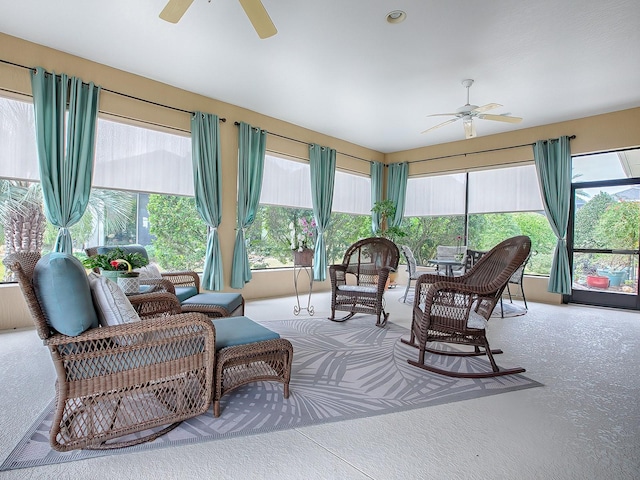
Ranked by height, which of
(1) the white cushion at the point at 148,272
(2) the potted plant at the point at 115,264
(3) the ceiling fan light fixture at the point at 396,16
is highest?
(3) the ceiling fan light fixture at the point at 396,16

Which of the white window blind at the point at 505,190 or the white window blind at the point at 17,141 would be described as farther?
the white window blind at the point at 505,190

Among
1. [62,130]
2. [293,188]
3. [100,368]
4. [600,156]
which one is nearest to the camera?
[100,368]

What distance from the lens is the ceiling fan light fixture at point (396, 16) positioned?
287 cm

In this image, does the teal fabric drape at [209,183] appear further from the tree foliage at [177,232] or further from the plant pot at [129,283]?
the plant pot at [129,283]

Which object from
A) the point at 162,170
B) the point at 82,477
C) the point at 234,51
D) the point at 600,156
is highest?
the point at 234,51

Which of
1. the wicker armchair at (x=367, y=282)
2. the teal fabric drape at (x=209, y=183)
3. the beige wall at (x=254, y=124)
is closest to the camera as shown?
the beige wall at (x=254, y=124)

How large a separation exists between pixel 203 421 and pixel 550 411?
2020 mm

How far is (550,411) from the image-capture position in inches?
80.3

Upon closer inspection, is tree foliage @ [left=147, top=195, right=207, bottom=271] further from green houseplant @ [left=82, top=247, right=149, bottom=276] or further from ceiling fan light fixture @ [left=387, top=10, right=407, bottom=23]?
ceiling fan light fixture @ [left=387, top=10, right=407, bottom=23]

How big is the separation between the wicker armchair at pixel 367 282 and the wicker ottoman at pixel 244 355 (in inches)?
74.6

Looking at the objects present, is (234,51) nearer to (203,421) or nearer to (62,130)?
(62,130)

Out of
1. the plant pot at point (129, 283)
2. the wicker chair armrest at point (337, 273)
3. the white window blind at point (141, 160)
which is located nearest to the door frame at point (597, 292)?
the wicker chair armrest at point (337, 273)

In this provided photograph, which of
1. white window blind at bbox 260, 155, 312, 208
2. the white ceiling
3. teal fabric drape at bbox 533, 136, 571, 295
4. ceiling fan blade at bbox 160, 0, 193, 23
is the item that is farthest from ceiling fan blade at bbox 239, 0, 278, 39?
teal fabric drape at bbox 533, 136, 571, 295

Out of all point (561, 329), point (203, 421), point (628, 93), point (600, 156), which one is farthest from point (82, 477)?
point (600, 156)
